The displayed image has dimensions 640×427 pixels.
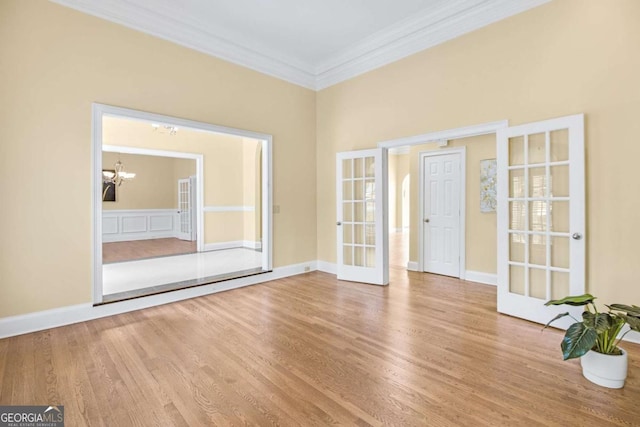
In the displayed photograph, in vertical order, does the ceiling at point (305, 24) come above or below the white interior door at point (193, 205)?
above

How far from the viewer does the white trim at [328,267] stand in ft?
17.7

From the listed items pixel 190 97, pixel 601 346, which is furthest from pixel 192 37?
pixel 601 346

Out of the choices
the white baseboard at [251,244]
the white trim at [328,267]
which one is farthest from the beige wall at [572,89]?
the white baseboard at [251,244]

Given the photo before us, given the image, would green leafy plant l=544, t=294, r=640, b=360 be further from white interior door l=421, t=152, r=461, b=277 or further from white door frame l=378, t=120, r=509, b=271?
white interior door l=421, t=152, r=461, b=277

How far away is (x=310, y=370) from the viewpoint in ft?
7.51

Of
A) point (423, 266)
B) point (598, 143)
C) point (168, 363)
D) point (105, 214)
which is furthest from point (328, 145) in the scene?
point (105, 214)

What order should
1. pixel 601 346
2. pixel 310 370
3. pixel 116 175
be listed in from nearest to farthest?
pixel 601 346, pixel 310 370, pixel 116 175

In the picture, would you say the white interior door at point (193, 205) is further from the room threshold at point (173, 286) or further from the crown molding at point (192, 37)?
the crown molding at point (192, 37)

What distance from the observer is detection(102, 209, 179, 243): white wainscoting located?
31.1 ft

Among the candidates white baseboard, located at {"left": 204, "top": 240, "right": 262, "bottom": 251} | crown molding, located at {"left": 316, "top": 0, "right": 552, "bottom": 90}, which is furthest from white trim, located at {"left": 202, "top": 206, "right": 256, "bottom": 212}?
crown molding, located at {"left": 316, "top": 0, "right": 552, "bottom": 90}

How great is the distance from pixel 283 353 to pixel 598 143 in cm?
346

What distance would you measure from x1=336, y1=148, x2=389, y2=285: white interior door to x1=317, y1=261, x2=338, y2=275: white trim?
0.30 meters

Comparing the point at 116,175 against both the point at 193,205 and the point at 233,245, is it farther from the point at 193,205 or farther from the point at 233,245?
the point at 233,245

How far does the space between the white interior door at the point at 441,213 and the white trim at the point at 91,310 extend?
305 centimetres
